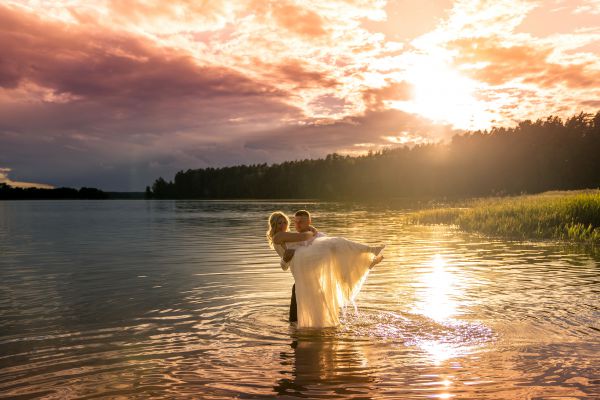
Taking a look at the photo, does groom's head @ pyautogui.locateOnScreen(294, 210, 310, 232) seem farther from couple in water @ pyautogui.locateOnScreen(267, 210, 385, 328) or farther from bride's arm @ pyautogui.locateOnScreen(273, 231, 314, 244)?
bride's arm @ pyautogui.locateOnScreen(273, 231, 314, 244)

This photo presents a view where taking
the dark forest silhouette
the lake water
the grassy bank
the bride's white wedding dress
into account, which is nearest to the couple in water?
the bride's white wedding dress

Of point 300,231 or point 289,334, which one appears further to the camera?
point 300,231

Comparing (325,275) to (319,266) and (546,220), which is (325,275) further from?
(546,220)

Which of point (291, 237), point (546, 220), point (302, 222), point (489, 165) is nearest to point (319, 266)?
point (291, 237)

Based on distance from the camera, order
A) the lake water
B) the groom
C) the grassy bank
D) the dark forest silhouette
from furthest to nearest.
Result: the dark forest silhouette → the grassy bank → the groom → the lake water

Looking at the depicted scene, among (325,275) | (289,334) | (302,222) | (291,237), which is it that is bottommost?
(289,334)

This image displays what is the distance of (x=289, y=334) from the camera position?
432 inches

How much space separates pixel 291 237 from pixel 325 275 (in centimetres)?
102

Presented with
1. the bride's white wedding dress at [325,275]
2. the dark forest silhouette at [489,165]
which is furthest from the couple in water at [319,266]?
the dark forest silhouette at [489,165]

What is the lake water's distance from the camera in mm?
8031

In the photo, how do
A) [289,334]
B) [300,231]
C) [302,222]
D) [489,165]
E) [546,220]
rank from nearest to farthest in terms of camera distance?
[289,334] → [302,222] → [300,231] → [546,220] → [489,165]

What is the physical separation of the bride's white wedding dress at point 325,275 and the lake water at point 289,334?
40 cm

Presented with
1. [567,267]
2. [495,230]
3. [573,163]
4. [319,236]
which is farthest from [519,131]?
[319,236]

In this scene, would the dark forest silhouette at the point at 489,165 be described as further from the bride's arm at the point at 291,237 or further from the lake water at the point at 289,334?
the bride's arm at the point at 291,237
